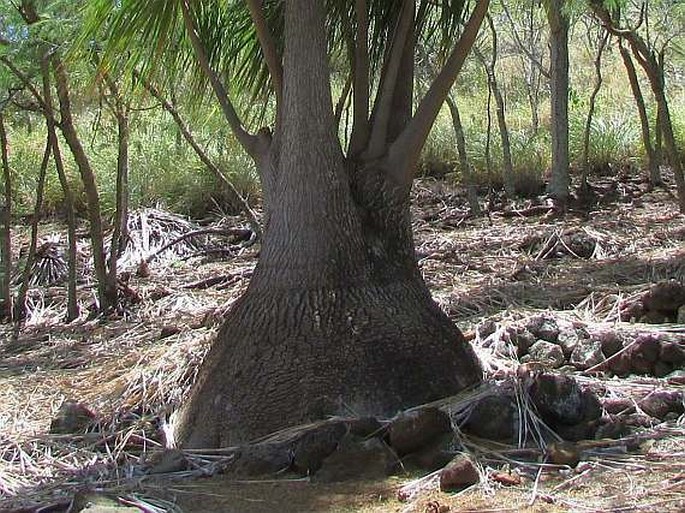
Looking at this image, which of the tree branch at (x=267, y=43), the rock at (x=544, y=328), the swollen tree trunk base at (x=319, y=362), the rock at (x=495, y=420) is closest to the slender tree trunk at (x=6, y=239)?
the tree branch at (x=267, y=43)

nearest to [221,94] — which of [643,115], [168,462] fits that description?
[168,462]

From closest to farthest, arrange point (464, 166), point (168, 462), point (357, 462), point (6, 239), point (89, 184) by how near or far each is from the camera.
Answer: point (357, 462) → point (168, 462) → point (89, 184) → point (6, 239) → point (464, 166)

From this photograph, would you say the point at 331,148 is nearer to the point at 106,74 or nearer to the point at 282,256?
the point at 282,256

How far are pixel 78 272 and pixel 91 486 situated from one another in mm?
6643

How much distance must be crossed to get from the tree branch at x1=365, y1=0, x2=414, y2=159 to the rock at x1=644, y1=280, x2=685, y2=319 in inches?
68.0

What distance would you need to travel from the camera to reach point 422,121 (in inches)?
191

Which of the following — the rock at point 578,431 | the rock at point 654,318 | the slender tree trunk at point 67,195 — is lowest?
the rock at point 578,431

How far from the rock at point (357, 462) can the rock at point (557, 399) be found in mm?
680

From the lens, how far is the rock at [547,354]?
16.3ft

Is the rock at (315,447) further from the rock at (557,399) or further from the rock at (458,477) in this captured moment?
the rock at (557,399)

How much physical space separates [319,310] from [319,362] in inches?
9.9

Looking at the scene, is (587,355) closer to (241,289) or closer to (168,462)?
(168,462)

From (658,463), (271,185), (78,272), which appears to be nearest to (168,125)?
(78,272)

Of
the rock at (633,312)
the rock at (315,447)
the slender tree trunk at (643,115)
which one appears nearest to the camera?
the rock at (315,447)
